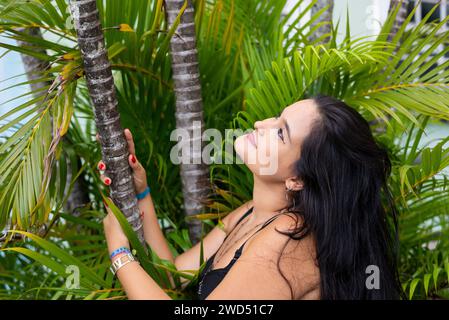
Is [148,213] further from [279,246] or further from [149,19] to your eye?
[149,19]

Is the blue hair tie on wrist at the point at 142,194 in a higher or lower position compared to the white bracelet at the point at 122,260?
higher

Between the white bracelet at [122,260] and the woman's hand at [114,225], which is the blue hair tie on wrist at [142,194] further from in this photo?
the white bracelet at [122,260]

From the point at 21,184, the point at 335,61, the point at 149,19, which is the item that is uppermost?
the point at 149,19

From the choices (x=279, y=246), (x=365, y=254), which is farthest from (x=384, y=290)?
(x=279, y=246)

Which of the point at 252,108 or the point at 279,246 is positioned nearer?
the point at 279,246

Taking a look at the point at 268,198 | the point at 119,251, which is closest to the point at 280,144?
the point at 268,198

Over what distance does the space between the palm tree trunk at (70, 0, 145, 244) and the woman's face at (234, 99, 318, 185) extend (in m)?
0.34

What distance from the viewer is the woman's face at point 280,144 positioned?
5.51 ft

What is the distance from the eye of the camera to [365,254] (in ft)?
5.49

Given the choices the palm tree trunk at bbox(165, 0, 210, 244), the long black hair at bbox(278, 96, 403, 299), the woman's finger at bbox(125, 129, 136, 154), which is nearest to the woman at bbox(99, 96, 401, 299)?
the long black hair at bbox(278, 96, 403, 299)

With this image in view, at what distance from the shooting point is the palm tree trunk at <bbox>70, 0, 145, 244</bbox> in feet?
5.11

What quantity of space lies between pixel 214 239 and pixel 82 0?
0.93 m

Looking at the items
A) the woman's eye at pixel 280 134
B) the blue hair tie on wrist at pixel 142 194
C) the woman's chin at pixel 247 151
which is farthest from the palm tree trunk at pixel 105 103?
the woman's eye at pixel 280 134

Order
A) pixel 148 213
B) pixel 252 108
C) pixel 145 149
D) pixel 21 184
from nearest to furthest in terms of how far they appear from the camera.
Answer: pixel 21 184 → pixel 148 213 → pixel 252 108 → pixel 145 149
